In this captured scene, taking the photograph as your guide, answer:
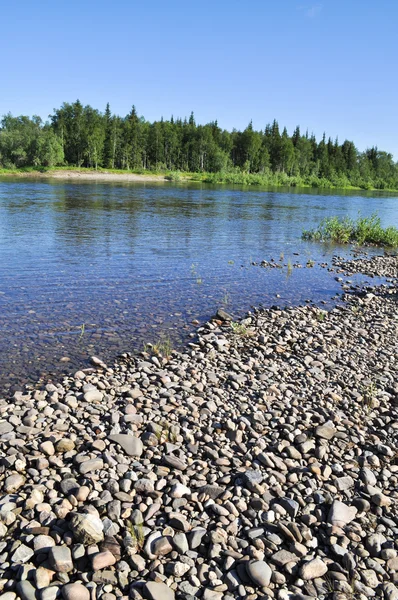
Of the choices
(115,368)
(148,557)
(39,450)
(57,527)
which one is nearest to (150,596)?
(148,557)

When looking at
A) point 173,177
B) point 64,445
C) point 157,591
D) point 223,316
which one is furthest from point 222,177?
point 157,591

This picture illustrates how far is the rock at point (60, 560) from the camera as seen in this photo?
4.34 meters

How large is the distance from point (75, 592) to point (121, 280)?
13655 mm

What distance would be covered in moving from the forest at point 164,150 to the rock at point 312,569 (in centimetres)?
11525

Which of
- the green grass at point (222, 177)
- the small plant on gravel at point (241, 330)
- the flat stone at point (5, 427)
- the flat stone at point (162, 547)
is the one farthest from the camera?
the green grass at point (222, 177)

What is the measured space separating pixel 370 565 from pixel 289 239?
27675 millimetres

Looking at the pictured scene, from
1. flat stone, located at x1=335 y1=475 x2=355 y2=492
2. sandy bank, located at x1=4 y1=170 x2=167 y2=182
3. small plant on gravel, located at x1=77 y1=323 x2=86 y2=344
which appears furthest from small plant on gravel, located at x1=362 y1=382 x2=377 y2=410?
sandy bank, located at x1=4 y1=170 x2=167 y2=182

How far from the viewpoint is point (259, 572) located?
4.42 metres

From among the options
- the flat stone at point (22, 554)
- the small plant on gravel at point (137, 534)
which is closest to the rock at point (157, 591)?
the small plant on gravel at point (137, 534)

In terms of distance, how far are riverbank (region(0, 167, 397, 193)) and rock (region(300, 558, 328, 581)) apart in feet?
330

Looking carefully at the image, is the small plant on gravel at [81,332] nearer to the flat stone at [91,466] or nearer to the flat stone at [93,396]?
the flat stone at [93,396]

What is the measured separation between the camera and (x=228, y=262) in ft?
72.4

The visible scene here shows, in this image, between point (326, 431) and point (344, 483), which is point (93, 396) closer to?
point (326, 431)

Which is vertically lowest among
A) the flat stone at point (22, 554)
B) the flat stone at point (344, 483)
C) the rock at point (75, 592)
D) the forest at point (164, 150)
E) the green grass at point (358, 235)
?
the rock at point (75, 592)
